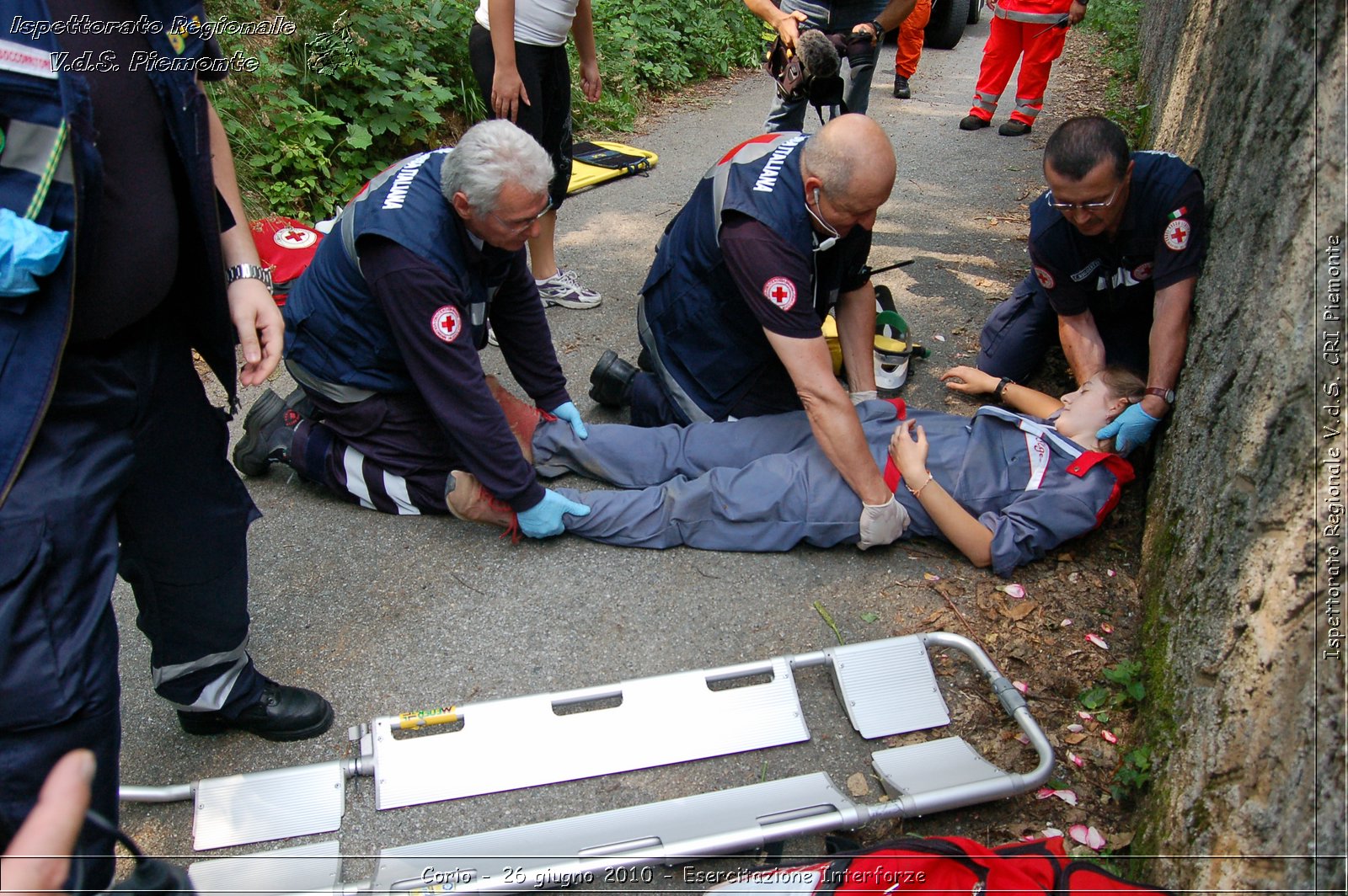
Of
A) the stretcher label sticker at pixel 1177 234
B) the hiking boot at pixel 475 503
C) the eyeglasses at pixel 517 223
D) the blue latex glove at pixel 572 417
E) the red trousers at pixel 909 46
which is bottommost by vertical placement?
the hiking boot at pixel 475 503

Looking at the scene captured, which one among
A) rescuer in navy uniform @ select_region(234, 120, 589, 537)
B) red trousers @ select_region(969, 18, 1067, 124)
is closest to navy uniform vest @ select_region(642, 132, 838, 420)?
rescuer in navy uniform @ select_region(234, 120, 589, 537)

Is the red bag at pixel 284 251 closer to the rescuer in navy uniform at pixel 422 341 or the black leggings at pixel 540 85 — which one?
the rescuer in navy uniform at pixel 422 341

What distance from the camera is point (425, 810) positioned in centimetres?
212

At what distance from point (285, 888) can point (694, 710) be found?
100 centimetres

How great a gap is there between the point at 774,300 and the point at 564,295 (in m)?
1.86

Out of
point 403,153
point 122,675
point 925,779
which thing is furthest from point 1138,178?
point 403,153

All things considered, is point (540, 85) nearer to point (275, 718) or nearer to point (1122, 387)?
point (1122, 387)

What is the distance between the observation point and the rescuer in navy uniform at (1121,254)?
9.12 feet

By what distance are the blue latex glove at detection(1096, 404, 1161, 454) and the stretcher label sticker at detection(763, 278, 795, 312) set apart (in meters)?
1.14

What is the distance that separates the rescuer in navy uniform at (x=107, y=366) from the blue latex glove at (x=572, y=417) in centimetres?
138

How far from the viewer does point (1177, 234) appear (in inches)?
109

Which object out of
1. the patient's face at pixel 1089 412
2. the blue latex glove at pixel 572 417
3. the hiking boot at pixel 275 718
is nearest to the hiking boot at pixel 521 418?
the blue latex glove at pixel 572 417

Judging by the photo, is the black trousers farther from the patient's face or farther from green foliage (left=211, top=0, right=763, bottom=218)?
green foliage (left=211, top=0, right=763, bottom=218)

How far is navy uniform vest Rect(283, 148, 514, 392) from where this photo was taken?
256cm
